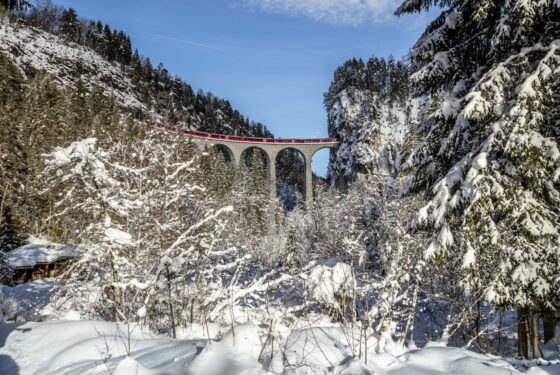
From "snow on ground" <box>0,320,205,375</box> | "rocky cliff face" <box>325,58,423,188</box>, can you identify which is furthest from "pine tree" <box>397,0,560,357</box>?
"rocky cliff face" <box>325,58,423,188</box>

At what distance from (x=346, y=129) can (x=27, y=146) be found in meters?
74.5

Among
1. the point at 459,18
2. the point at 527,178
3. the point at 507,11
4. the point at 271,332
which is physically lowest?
the point at 271,332

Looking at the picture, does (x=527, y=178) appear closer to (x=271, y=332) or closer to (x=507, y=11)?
(x=507, y=11)

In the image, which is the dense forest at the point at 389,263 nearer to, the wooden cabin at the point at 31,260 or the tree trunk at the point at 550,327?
the tree trunk at the point at 550,327

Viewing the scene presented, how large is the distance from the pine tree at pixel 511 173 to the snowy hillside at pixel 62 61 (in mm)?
58535

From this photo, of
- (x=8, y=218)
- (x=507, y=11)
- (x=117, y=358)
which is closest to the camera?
(x=117, y=358)

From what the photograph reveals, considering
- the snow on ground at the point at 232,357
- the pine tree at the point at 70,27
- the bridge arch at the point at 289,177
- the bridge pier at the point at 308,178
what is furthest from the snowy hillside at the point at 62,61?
the snow on ground at the point at 232,357

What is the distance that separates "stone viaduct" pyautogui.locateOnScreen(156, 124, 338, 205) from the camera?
62.1 m

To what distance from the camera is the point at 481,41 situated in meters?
7.45

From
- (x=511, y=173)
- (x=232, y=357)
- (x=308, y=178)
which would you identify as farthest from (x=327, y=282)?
(x=308, y=178)

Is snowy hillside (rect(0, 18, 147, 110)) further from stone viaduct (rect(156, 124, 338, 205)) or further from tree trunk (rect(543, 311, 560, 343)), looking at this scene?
tree trunk (rect(543, 311, 560, 343))

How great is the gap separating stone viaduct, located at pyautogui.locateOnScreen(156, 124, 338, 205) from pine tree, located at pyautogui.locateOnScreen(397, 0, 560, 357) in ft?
171

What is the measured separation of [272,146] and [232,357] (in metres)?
64.6

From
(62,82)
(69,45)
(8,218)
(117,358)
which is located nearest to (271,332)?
(117,358)
